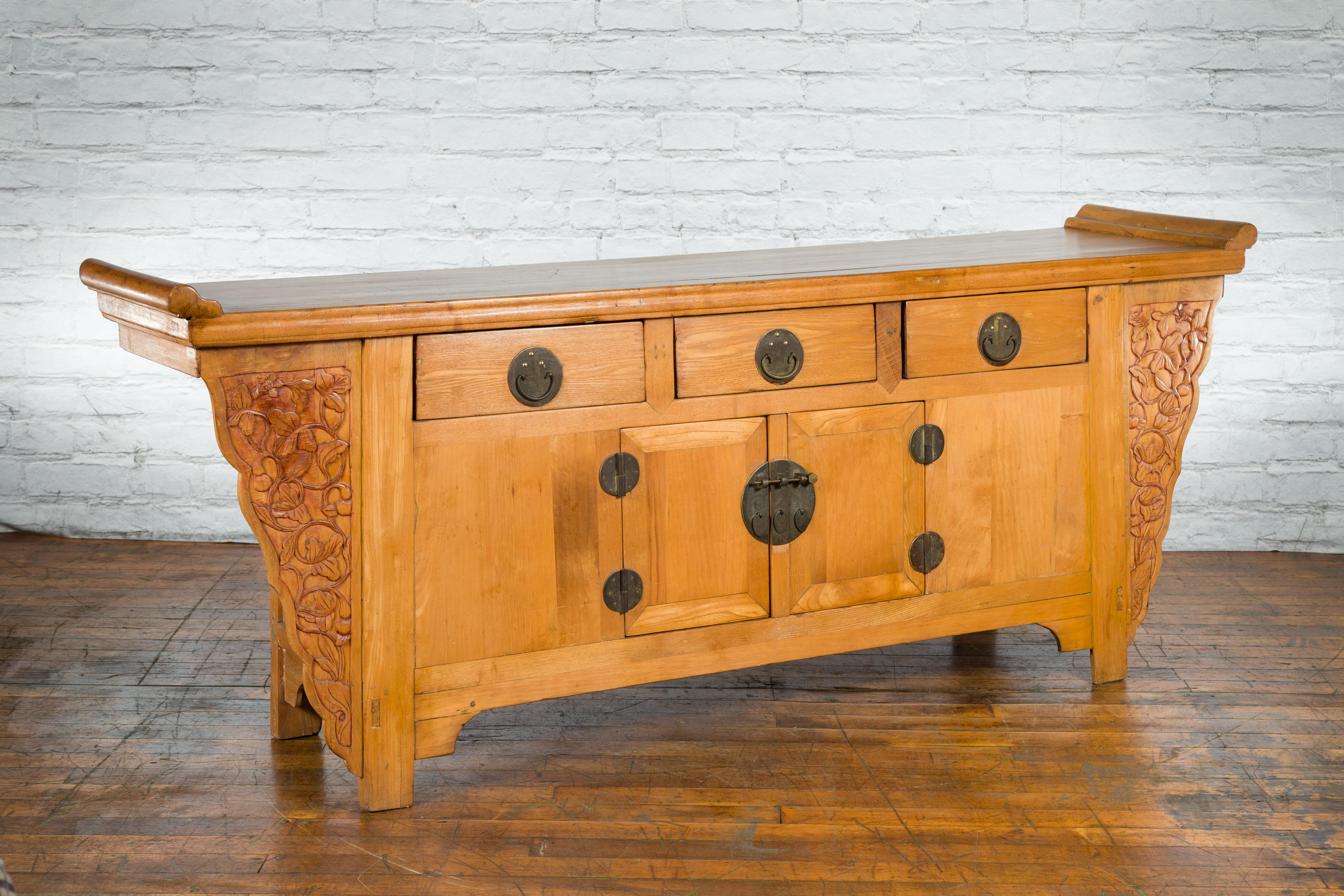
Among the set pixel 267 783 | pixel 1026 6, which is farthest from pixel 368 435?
pixel 1026 6

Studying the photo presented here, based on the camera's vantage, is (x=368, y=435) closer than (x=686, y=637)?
Yes

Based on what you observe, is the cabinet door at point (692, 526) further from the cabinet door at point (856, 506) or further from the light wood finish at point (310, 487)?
the light wood finish at point (310, 487)

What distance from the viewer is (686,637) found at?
2463 mm

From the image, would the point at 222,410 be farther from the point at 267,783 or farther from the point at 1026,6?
the point at 1026,6

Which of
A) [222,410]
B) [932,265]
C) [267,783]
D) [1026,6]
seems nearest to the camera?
[222,410]

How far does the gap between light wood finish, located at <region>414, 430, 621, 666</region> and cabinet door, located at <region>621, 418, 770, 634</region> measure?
5cm

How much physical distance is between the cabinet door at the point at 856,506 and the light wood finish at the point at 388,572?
71 cm

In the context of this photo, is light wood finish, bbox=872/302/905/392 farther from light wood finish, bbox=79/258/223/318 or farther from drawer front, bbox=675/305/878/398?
light wood finish, bbox=79/258/223/318

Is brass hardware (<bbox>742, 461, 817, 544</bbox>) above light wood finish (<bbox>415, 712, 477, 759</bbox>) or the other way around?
above

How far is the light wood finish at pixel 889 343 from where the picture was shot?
8.18 ft

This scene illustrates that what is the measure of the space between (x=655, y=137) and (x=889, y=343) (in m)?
1.41

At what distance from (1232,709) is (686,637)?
1.13 meters

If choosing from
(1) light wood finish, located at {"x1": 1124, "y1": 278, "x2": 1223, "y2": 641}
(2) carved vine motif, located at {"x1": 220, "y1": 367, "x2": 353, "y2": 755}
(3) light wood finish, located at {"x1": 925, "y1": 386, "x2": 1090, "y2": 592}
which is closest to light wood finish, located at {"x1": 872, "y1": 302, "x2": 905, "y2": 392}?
(3) light wood finish, located at {"x1": 925, "y1": 386, "x2": 1090, "y2": 592}

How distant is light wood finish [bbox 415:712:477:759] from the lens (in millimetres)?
2305
